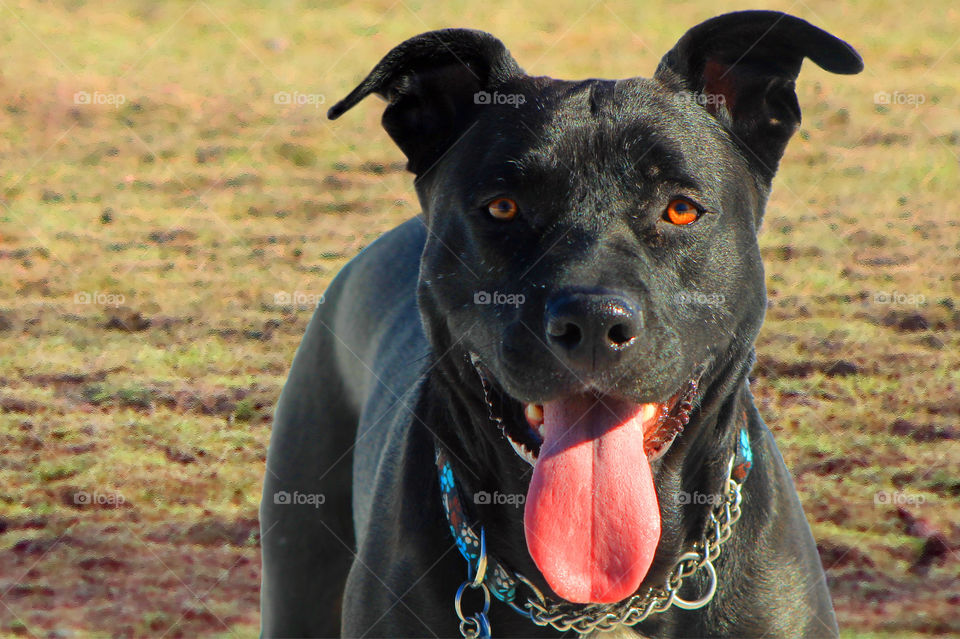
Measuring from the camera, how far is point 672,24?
48.3 feet

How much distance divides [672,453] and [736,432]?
0.25 meters

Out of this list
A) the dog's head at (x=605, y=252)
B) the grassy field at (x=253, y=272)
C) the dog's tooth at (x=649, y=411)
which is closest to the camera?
the dog's head at (x=605, y=252)

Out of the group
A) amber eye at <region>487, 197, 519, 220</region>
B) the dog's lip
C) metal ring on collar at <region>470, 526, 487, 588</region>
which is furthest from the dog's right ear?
metal ring on collar at <region>470, 526, 487, 588</region>

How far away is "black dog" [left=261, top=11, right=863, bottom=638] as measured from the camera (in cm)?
281

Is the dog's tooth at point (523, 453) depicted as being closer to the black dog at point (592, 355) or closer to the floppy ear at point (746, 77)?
the black dog at point (592, 355)

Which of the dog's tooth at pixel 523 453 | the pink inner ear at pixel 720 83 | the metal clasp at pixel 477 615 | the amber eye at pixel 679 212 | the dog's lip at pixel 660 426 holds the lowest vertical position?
the metal clasp at pixel 477 615

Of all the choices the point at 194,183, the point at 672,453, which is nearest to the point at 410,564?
the point at 672,453

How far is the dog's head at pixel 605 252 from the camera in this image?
2.75 meters

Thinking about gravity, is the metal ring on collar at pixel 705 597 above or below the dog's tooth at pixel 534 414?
below

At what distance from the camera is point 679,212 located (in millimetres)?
2936

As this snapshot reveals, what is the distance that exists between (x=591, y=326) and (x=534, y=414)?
1.38 feet

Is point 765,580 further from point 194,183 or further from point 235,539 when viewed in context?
point 194,183

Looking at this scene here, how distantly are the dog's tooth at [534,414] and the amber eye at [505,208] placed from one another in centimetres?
50

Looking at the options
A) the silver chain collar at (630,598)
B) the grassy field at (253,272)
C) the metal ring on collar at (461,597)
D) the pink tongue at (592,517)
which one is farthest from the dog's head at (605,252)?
the grassy field at (253,272)
